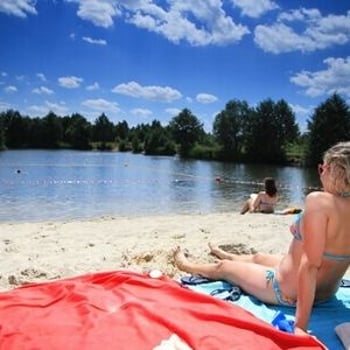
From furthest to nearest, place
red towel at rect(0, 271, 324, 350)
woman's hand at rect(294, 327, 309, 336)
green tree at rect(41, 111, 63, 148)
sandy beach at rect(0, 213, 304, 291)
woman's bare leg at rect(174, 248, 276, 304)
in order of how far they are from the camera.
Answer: green tree at rect(41, 111, 63, 148)
sandy beach at rect(0, 213, 304, 291)
woman's bare leg at rect(174, 248, 276, 304)
woman's hand at rect(294, 327, 309, 336)
red towel at rect(0, 271, 324, 350)

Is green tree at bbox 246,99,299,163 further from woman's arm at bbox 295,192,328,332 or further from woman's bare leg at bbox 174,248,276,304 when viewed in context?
woman's arm at bbox 295,192,328,332

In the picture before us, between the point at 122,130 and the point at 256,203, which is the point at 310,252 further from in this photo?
the point at 122,130

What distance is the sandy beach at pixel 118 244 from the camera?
620 centimetres

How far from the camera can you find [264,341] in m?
3.31

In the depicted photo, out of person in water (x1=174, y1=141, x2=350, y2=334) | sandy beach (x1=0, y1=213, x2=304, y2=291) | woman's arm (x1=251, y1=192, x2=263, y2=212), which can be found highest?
person in water (x1=174, y1=141, x2=350, y2=334)

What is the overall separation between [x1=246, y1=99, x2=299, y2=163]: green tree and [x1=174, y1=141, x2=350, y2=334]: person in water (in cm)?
6595

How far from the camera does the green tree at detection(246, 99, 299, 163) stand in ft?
235

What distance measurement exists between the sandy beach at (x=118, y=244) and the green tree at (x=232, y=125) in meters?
67.5

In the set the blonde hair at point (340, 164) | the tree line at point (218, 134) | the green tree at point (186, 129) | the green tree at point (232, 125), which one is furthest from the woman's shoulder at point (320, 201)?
the green tree at point (186, 129)

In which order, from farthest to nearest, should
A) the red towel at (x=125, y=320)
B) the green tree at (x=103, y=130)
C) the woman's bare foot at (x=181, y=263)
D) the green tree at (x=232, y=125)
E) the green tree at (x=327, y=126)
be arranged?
the green tree at (x=103, y=130), the green tree at (x=232, y=125), the green tree at (x=327, y=126), the woman's bare foot at (x=181, y=263), the red towel at (x=125, y=320)

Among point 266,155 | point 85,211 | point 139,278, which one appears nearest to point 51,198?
point 85,211

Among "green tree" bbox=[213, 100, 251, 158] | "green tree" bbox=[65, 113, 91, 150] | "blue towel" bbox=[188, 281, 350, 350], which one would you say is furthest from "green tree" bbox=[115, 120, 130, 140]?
"blue towel" bbox=[188, 281, 350, 350]

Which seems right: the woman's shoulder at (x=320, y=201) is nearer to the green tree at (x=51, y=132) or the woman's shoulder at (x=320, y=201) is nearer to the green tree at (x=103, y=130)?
the green tree at (x=51, y=132)

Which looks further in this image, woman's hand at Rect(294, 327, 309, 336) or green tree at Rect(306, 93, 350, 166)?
green tree at Rect(306, 93, 350, 166)
